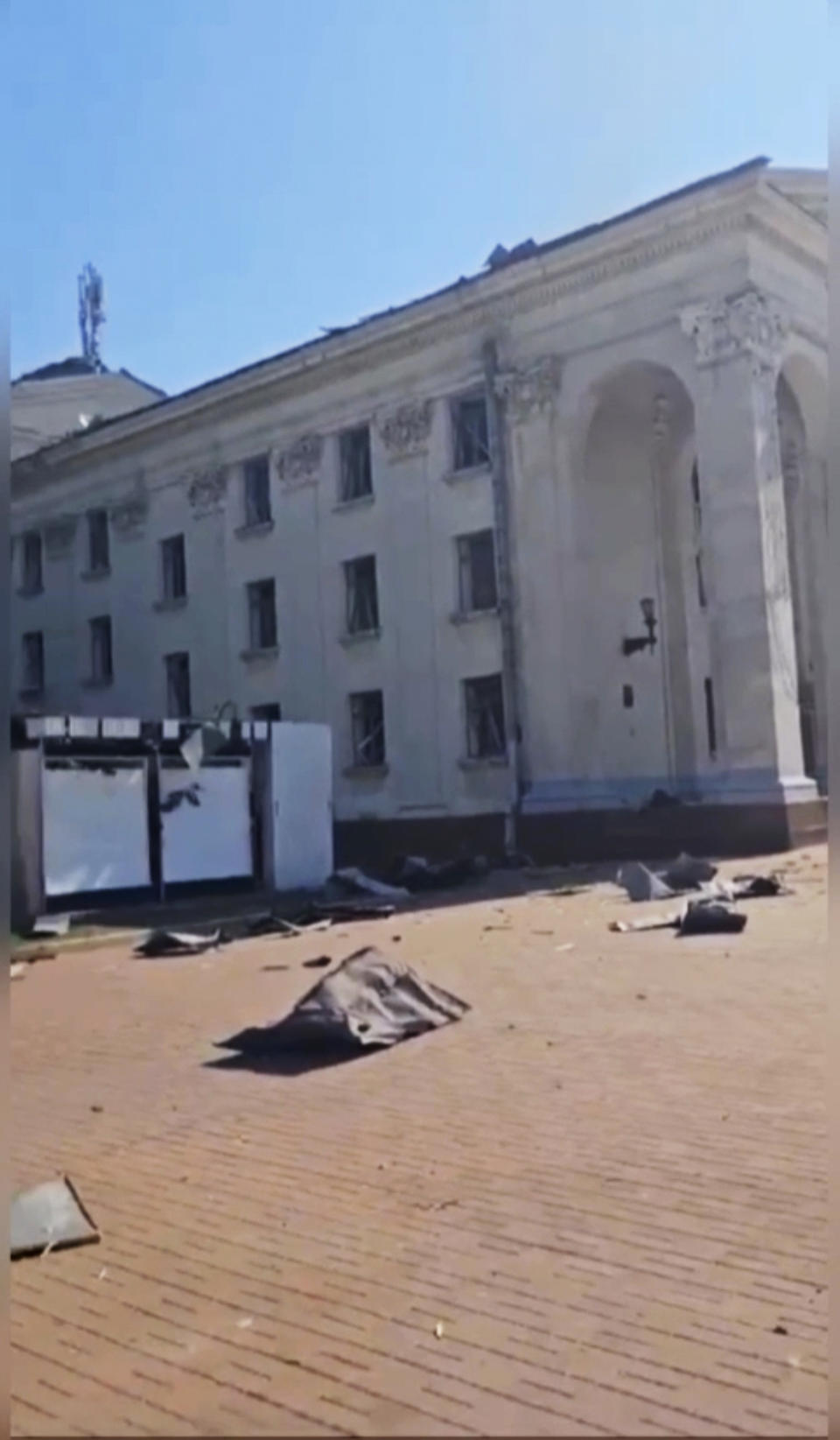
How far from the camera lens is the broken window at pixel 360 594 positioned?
30844 mm

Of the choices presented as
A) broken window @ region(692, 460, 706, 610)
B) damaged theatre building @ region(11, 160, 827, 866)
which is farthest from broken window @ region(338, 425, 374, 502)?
broken window @ region(692, 460, 706, 610)

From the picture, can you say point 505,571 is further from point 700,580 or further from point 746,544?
point 746,544

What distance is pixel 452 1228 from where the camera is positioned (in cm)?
484

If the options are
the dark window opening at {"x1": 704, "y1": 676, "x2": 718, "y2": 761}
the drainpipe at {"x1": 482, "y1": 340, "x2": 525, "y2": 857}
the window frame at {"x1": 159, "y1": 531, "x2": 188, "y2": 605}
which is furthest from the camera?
the window frame at {"x1": 159, "y1": 531, "x2": 188, "y2": 605}

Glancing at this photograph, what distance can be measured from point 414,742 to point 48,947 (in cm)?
1427

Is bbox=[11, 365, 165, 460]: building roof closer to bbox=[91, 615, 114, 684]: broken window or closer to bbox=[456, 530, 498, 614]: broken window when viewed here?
bbox=[91, 615, 114, 684]: broken window

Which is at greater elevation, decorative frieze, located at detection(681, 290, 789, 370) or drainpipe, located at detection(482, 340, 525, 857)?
decorative frieze, located at detection(681, 290, 789, 370)

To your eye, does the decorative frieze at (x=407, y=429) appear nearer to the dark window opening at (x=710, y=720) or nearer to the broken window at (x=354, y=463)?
the broken window at (x=354, y=463)

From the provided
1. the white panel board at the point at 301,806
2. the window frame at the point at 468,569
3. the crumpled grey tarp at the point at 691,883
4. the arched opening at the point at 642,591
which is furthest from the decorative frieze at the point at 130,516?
the crumpled grey tarp at the point at 691,883

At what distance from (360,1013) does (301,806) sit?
49.8ft

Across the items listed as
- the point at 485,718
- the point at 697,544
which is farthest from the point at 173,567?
the point at 697,544

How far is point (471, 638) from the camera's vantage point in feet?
94.0

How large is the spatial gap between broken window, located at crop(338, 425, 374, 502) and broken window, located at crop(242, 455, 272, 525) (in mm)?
2341

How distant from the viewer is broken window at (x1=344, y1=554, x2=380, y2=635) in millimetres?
30844
